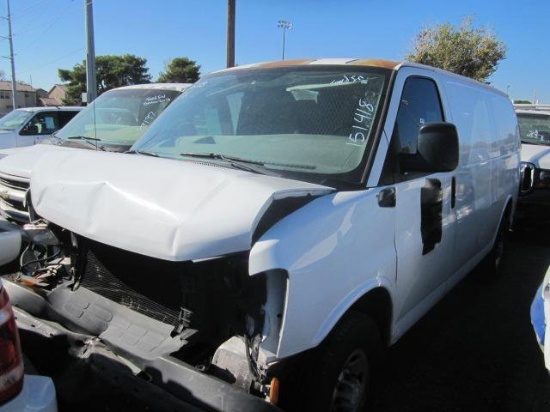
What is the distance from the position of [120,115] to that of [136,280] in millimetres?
4622

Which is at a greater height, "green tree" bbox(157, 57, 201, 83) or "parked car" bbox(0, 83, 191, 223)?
"green tree" bbox(157, 57, 201, 83)

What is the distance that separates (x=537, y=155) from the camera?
7.66 metres

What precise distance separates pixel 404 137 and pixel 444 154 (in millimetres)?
304

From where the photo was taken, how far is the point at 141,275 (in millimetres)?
2395

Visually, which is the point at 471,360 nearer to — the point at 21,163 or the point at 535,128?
the point at 21,163

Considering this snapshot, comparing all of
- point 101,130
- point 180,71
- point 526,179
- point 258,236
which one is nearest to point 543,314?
point 258,236

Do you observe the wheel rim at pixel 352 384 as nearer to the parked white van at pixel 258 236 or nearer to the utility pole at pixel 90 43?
the parked white van at pixel 258 236

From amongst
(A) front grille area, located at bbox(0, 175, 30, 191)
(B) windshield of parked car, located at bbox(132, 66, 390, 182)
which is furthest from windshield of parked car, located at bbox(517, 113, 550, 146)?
(A) front grille area, located at bbox(0, 175, 30, 191)

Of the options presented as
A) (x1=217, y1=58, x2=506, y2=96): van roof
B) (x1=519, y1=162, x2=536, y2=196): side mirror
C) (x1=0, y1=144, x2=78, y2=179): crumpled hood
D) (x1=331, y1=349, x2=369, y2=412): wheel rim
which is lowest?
(x1=331, y1=349, x2=369, y2=412): wheel rim

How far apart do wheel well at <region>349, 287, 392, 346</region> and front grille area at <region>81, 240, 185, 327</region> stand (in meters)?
0.90

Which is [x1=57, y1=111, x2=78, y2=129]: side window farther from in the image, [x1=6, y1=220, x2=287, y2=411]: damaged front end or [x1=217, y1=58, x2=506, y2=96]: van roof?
[x1=6, y1=220, x2=287, y2=411]: damaged front end

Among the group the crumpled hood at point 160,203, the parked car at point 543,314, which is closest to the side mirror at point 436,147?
the crumpled hood at point 160,203

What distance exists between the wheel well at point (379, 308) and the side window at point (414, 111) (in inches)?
32.6

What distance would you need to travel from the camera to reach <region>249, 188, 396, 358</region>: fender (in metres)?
1.95
